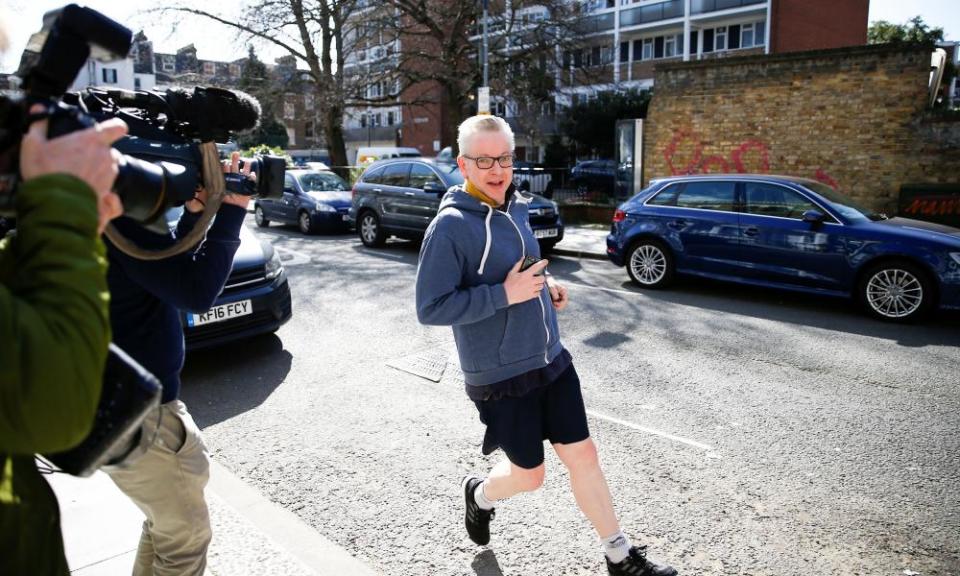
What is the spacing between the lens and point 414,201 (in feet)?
40.8

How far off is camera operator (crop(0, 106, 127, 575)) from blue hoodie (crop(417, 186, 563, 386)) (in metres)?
1.47

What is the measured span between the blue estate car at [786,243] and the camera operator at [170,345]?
7165mm

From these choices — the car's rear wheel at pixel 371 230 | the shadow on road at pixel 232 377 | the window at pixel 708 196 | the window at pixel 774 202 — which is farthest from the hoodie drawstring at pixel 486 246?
the car's rear wheel at pixel 371 230

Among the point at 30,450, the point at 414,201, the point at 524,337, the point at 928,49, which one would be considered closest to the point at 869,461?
the point at 524,337

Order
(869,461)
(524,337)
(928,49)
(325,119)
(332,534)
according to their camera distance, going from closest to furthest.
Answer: (524,337), (332,534), (869,461), (928,49), (325,119)

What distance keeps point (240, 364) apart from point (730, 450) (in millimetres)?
3909

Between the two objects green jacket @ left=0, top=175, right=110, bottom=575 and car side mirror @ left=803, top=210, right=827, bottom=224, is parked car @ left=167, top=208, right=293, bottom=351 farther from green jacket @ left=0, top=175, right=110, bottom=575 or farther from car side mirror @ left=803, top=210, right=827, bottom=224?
car side mirror @ left=803, top=210, right=827, bottom=224

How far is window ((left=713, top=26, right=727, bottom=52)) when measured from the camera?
126 feet

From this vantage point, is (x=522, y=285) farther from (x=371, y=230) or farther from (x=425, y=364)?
(x=371, y=230)

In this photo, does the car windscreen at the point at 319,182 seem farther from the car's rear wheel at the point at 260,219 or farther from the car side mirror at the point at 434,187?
the car side mirror at the point at 434,187

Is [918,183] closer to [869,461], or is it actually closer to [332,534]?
[869,461]

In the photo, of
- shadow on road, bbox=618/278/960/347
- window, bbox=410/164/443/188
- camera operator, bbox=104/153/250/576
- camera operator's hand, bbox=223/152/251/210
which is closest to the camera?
camera operator, bbox=104/153/250/576

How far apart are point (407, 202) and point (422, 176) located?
559 mm

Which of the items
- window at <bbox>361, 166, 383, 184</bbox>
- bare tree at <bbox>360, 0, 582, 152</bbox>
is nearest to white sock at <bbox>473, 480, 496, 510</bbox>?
window at <bbox>361, 166, 383, 184</bbox>
